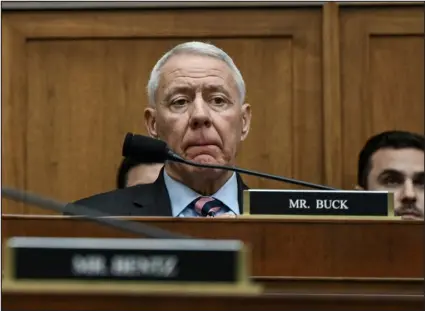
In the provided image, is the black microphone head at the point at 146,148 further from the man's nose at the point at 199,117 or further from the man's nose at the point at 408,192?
the man's nose at the point at 408,192

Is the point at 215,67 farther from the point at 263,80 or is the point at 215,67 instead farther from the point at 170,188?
the point at 263,80

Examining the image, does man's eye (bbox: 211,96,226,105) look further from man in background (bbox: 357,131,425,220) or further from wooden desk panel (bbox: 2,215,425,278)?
wooden desk panel (bbox: 2,215,425,278)

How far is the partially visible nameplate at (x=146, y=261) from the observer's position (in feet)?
3.39

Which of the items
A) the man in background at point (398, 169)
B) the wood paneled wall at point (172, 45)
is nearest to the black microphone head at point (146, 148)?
the man in background at point (398, 169)

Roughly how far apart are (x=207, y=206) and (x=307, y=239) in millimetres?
610

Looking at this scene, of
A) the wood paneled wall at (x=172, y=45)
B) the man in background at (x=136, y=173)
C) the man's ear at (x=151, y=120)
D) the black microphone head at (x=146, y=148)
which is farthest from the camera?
the wood paneled wall at (x=172, y=45)

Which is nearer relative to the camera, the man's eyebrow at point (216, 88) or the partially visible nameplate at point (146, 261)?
the partially visible nameplate at point (146, 261)

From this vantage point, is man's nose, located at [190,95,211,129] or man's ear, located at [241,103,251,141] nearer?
man's nose, located at [190,95,211,129]

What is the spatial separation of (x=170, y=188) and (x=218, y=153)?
116mm

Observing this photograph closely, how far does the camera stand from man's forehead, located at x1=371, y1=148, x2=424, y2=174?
2316 mm

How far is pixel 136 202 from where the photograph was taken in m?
1.88

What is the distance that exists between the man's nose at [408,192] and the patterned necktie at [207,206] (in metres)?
0.48

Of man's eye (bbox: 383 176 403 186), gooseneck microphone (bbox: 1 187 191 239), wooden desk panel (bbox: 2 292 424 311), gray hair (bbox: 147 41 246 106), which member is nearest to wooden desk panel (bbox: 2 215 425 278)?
gooseneck microphone (bbox: 1 187 191 239)

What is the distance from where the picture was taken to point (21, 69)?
3.04 m
